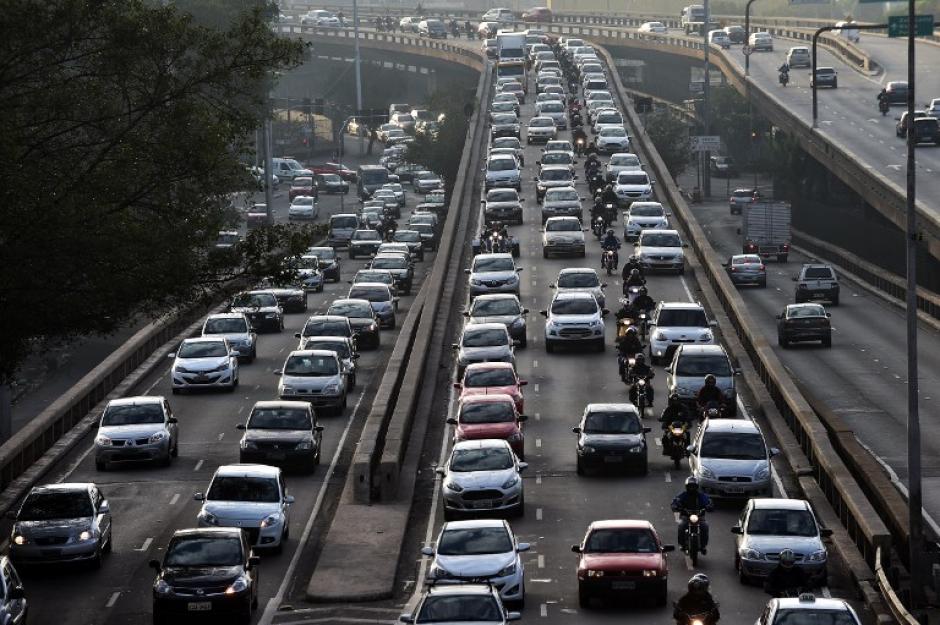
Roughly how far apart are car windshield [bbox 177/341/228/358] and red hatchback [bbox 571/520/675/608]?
24.0 m

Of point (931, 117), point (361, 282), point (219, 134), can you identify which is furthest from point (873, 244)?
point (219, 134)

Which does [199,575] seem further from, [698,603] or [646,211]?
[646,211]

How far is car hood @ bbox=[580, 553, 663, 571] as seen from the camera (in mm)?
31125

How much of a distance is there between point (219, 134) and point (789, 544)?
1283 centimetres

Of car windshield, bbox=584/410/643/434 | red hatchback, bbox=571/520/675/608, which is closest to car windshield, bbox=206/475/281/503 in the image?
red hatchback, bbox=571/520/675/608

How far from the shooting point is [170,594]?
30438 mm

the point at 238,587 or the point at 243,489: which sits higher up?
the point at 243,489

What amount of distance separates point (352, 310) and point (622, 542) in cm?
3233

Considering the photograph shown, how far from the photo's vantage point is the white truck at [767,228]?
9769cm

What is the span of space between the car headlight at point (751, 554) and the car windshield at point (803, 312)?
35801 millimetres

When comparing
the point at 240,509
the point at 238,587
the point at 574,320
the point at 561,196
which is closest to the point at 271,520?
the point at 240,509

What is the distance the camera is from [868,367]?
211 ft

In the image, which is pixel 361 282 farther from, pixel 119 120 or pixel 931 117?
pixel 931 117

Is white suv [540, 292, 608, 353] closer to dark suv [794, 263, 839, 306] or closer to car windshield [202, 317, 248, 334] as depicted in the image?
car windshield [202, 317, 248, 334]
